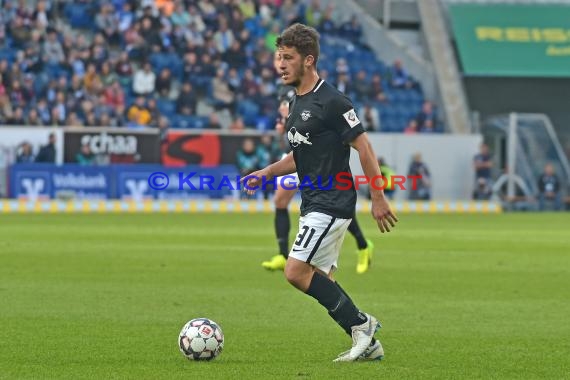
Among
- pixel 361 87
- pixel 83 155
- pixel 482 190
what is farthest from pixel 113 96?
pixel 482 190

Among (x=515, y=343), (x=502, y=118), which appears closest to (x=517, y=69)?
(x=502, y=118)

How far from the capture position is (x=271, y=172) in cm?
870

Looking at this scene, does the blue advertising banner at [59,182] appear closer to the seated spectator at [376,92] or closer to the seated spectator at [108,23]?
the seated spectator at [108,23]

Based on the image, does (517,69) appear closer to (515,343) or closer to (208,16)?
(208,16)

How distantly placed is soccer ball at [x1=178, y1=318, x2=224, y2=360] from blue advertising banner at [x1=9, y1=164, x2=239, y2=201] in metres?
22.0

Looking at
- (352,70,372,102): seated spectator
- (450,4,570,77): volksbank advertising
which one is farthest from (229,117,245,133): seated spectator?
(450,4,570,77): volksbank advertising

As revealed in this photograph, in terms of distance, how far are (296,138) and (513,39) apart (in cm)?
3472

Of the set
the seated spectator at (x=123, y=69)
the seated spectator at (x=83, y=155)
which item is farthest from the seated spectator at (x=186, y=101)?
the seated spectator at (x=83, y=155)

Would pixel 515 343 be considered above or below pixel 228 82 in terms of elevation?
below

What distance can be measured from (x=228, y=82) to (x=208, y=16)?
2.82 metres

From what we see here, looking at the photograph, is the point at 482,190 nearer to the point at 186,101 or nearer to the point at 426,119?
the point at 426,119

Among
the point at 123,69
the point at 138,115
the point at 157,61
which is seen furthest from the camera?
the point at 157,61

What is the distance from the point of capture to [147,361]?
8.05 m

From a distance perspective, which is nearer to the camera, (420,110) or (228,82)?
(228,82)
